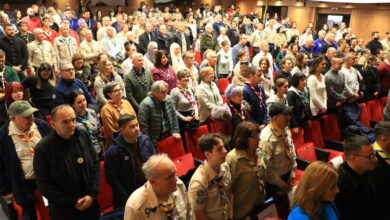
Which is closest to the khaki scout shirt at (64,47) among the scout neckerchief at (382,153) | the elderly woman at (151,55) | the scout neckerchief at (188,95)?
the elderly woman at (151,55)

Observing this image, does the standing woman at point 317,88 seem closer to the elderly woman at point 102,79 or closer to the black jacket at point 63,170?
the elderly woman at point 102,79

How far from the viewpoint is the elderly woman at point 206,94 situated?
4.38 m

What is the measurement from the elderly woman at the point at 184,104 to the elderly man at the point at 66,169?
6.03 ft

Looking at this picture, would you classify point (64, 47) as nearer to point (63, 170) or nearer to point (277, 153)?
point (63, 170)

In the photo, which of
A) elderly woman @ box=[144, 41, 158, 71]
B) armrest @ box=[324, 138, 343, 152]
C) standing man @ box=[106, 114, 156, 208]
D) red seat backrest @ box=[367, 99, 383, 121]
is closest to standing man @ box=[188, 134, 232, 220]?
standing man @ box=[106, 114, 156, 208]

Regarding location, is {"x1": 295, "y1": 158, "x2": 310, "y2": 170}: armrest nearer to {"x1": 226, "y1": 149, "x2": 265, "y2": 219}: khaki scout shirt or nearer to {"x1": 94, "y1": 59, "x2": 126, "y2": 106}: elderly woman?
{"x1": 226, "y1": 149, "x2": 265, "y2": 219}: khaki scout shirt

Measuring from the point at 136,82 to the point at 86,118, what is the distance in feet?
3.95

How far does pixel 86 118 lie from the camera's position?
11.4 feet

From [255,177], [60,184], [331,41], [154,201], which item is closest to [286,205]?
[255,177]

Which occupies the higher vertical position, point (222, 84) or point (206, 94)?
point (206, 94)

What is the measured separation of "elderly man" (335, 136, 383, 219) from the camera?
2338 millimetres

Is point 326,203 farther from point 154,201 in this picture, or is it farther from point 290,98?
point 290,98

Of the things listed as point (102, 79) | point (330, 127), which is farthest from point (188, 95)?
point (330, 127)

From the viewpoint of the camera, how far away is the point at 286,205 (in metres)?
3.04
